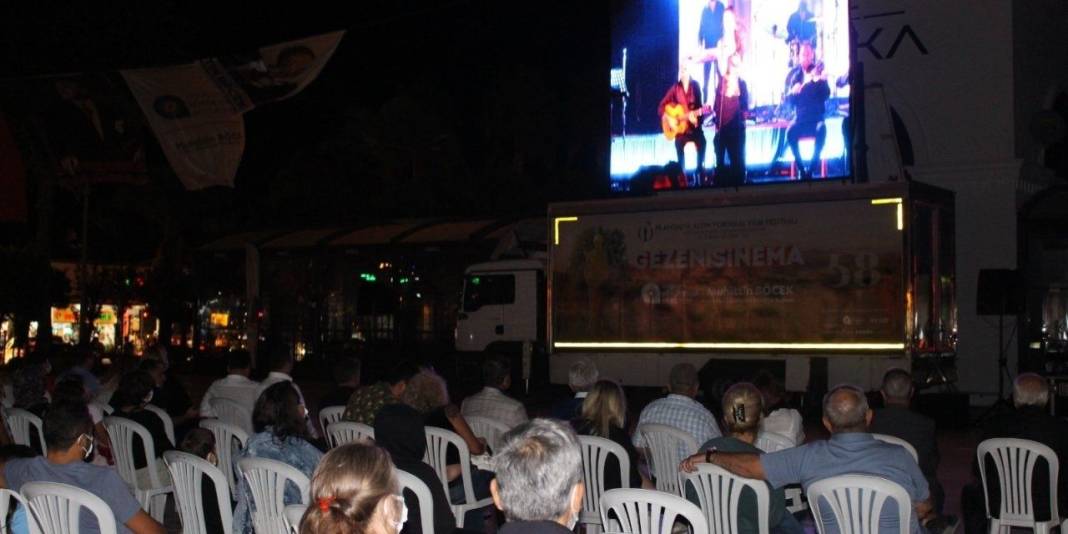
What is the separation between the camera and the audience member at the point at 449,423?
672 centimetres

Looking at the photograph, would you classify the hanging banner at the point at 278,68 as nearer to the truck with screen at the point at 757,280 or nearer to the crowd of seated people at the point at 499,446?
the crowd of seated people at the point at 499,446

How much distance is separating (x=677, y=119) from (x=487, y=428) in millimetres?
14131

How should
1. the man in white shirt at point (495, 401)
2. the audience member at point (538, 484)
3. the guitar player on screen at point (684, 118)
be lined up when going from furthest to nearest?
the guitar player on screen at point (684, 118) → the man in white shirt at point (495, 401) → the audience member at point (538, 484)

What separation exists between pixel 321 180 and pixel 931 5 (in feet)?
70.2

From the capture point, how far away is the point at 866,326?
14.8 meters

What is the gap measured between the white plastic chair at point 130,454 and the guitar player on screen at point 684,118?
46.8 ft

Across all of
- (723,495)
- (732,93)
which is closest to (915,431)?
(723,495)

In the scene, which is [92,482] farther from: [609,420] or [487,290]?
[487,290]

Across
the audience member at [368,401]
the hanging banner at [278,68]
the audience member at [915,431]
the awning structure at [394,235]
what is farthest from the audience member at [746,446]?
the awning structure at [394,235]

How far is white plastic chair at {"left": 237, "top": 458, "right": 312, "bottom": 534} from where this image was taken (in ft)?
16.0

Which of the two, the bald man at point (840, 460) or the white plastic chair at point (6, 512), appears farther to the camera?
the bald man at point (840, 460)

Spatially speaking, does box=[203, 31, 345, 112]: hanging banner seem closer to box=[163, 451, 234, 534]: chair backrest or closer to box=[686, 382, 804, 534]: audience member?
box=[163, 451, 234, 534]: chair backrest

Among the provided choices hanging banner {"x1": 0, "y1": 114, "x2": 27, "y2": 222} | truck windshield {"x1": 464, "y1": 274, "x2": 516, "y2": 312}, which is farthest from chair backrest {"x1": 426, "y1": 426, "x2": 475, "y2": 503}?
truck windshield {"x1": 464, "y1": 274, "x2": 516, "y2": 312}

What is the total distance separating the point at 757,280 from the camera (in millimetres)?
15742
